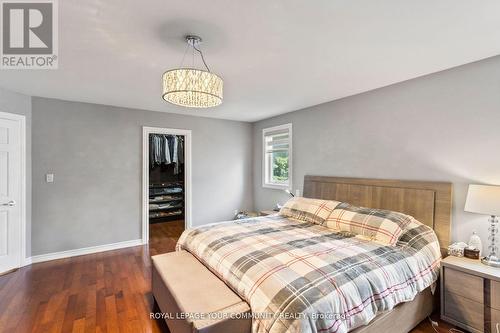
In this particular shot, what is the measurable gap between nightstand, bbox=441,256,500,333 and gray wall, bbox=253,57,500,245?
0.48 meters

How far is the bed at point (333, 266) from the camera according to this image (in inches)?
56.6

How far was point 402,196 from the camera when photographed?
280 centimetres

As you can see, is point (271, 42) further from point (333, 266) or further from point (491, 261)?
point (491, 261)

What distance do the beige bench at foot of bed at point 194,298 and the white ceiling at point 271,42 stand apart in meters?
1.87

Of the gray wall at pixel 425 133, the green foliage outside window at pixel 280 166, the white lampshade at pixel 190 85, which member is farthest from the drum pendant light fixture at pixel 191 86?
the green foliage outside window at pixel 280 166

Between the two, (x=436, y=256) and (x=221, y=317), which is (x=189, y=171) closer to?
(x=221, y=317)

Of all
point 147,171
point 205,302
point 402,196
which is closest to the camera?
point 205,302

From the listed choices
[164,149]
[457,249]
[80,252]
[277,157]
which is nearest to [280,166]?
[277,157]

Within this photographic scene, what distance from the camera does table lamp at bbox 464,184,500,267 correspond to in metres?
1.99

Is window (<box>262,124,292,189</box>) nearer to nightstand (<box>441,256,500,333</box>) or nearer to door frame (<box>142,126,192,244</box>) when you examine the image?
door frame (<box>142,126,192,244</box>)

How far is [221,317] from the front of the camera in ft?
4.78

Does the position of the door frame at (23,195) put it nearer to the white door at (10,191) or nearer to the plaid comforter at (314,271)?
the white door at (10,191)

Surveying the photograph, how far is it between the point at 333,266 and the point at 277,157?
3.30m

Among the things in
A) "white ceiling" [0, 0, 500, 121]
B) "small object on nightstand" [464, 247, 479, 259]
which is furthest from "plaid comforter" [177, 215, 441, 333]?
"white ceiling" [0, 0, 500, 121]
